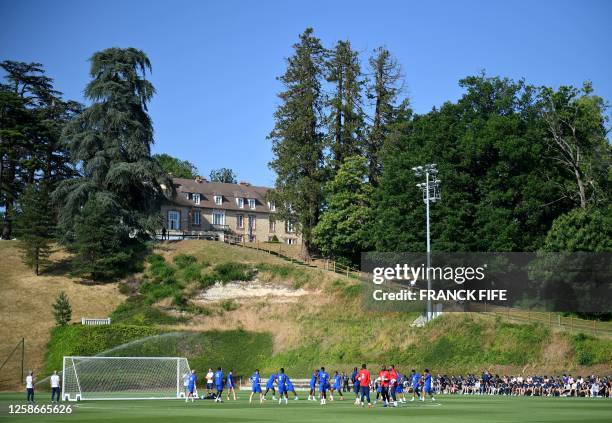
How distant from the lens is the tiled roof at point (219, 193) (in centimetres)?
12682

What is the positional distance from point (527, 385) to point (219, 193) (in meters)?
83.1

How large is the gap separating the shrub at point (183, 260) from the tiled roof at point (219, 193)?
33.1 m

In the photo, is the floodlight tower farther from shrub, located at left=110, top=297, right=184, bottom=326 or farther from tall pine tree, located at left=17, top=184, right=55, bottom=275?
tall pine tree, located at left=17, top=184, right=55, bottom=275

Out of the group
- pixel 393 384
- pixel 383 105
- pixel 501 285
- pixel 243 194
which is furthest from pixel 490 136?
pixel 243 194

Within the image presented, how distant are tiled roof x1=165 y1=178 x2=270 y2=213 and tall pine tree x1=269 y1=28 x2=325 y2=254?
3350cm

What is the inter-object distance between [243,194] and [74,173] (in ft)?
127

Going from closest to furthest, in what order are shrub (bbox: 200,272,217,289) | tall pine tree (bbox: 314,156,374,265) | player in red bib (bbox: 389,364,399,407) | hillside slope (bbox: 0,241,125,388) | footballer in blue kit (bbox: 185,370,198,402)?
1. player in red bib (bbox: 389,364,399,407)
2. footballer in blue kit (bbox: 185,370,198,402)
3. hillside slope (bbox: 0,241,125,388)
4. shrub (bbox: 200,272,217,289)
5. tall pine tree (bbox: 314,156,374,265)

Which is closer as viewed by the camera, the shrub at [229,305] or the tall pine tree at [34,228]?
the shrub at [229,305]

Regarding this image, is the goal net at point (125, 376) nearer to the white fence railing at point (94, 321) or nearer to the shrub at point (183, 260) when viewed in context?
the white fence railing at point (94, 321)

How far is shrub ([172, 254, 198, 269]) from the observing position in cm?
8850

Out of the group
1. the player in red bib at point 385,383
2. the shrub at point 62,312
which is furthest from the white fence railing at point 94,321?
the player in red bib at point 385,383

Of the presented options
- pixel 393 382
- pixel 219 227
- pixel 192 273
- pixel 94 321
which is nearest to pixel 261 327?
pixel 192 273

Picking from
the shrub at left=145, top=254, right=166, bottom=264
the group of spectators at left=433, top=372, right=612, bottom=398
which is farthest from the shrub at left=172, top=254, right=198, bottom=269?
the group of spectators at left=433, top=372, right=612, bottom=398

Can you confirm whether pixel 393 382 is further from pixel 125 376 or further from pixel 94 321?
pixel 94 321
